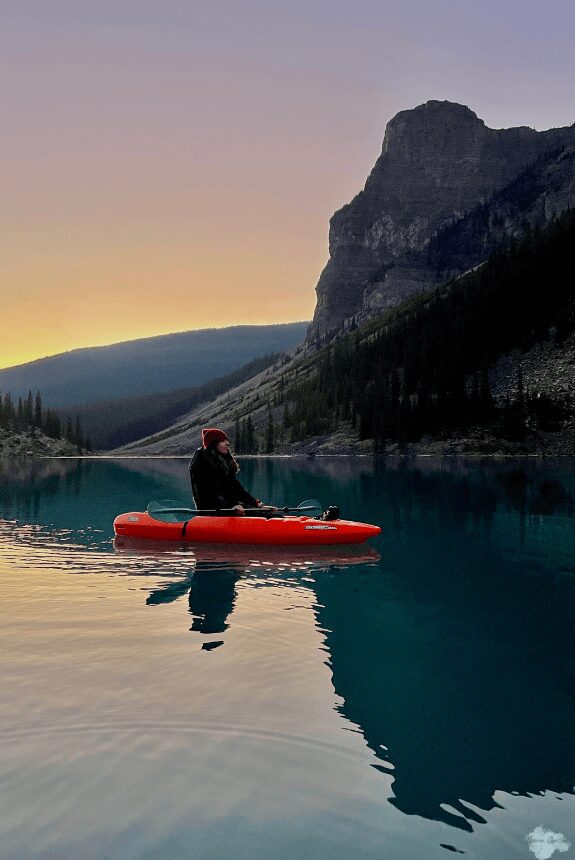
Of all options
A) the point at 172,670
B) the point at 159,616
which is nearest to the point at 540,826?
the point at 172,670

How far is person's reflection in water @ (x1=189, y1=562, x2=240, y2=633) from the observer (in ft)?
46.4

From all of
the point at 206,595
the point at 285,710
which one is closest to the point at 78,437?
the point at 206,595

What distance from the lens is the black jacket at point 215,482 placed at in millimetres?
22094

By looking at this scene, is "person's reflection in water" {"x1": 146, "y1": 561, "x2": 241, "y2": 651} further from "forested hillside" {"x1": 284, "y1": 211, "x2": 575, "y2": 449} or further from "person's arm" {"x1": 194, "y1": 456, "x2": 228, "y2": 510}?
"forested hillside" {"x1": 284, "y1": 211, "x2": 575, "y2": 449}

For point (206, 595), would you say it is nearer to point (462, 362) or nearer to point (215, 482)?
point (215, 482)

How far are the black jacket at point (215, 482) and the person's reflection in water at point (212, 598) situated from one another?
2914 mm

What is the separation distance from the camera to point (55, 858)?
606cm

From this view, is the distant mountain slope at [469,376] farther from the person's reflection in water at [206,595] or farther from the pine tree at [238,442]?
the person's reflection in water at [206,595]

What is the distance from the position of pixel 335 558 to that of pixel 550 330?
129m

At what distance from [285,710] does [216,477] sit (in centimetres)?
1375

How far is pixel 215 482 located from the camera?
22859 mm

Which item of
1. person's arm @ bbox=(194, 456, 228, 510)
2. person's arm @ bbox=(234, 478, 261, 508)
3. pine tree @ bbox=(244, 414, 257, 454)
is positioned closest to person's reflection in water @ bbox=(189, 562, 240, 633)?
person's arm @ bbox=(194, 456, 228, 510)

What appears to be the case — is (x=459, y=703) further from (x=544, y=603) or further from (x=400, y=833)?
(x=544, y=603)

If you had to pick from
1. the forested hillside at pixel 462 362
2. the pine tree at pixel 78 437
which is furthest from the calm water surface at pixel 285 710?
the pine tree at pixel 78 437
